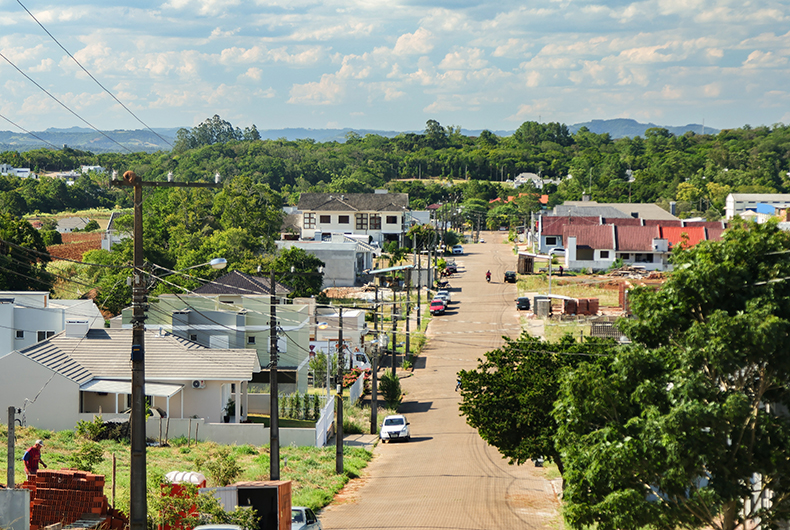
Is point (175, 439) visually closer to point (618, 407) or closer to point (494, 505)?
point (494, 505)

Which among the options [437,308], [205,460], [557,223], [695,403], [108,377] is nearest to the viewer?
[695,403]

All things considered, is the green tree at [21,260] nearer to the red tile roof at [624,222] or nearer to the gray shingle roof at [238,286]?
the gray shingle roof at [238,286]

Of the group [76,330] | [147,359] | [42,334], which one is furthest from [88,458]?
[42,334]

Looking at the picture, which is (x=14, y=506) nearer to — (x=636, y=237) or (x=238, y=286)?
(x=238, y=286)

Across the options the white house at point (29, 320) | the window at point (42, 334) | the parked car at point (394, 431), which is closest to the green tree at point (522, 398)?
the parked car at point (394, 431)

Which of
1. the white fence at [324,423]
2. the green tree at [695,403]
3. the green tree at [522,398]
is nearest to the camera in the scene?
the green tree at [695,403]

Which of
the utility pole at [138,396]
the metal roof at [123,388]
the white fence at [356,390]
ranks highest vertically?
the utility pole at [138,396]

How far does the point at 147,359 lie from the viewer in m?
35.2

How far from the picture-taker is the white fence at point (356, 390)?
139 ft

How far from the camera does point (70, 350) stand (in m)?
35.7

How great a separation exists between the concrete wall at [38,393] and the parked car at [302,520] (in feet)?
56.1

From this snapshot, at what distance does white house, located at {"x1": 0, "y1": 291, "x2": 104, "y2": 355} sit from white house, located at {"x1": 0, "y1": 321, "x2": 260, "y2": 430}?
7.32 meters

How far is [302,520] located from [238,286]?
35340 mm

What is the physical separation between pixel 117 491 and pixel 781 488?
51.6 feet
